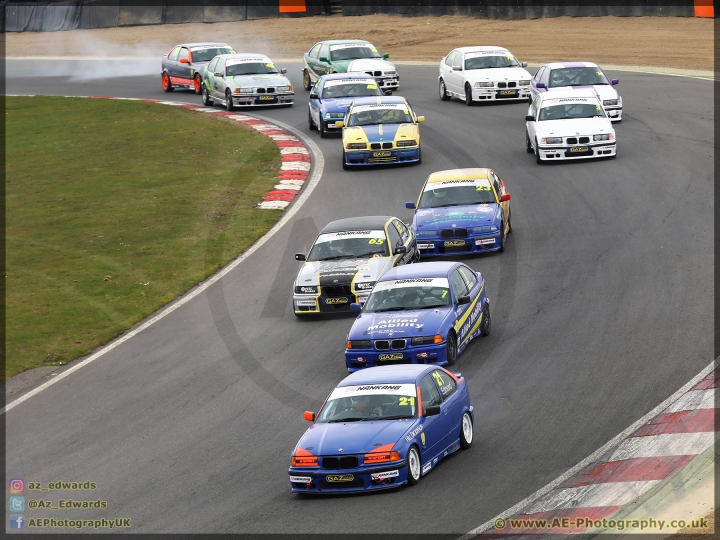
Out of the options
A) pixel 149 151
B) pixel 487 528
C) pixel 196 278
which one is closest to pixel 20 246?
pixel 196 278

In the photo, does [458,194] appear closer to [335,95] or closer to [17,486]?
[335,95]

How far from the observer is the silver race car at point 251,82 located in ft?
117

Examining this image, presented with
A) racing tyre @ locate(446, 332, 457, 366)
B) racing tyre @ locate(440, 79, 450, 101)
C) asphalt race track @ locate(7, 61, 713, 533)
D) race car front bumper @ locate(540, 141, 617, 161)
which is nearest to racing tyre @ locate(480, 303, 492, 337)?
asphalt race track @ locate(7, 61, 713, 533)

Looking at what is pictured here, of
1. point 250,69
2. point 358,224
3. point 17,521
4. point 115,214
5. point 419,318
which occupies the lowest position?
point 115,214

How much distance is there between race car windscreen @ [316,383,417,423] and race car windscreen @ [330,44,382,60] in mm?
25258

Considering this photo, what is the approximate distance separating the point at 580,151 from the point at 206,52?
17026 mm

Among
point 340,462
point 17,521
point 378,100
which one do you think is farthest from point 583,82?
point 17,521

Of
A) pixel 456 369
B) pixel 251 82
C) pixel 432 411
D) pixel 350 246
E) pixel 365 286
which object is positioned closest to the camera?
pixel 432 411

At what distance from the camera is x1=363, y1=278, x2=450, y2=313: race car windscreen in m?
16.7

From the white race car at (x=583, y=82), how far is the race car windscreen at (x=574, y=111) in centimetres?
254

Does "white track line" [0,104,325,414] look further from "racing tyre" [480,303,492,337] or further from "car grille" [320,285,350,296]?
"racing tyre" [480,303,492,337]

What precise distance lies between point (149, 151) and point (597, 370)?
21.0 metres

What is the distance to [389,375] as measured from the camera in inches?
536

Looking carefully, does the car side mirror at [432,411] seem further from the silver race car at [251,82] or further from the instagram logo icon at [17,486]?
the silver race car at [251,82]
